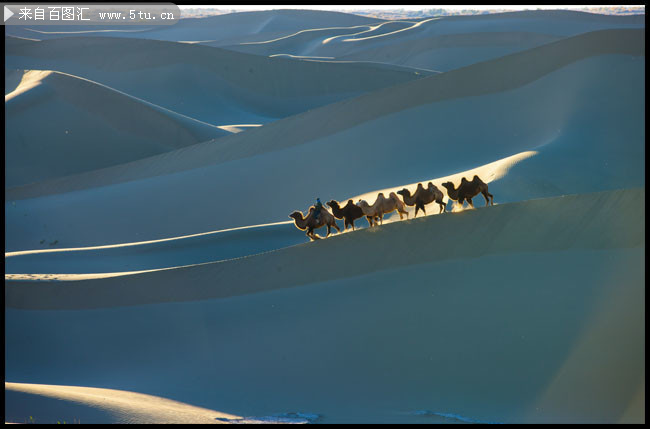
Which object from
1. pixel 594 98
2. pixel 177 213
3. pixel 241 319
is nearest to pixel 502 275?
pixel 241 319

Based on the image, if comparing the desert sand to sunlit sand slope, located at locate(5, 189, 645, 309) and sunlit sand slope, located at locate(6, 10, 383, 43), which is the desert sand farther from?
sunlit sand slope, located at locate(6, 10, 383, 43)

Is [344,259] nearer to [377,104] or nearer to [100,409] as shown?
[100,409]

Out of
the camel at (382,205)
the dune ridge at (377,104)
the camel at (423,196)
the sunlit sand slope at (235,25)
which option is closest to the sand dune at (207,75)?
the dune ridge at (377,104)

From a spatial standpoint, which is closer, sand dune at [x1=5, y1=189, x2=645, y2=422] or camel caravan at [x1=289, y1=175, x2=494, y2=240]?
sand dune at [x1=5, y1=189, x2=645, y2=422]

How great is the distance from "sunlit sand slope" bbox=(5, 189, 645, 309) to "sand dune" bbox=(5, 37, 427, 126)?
823 inches

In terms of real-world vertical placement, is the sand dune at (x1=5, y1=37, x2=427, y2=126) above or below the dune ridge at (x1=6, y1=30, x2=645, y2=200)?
above

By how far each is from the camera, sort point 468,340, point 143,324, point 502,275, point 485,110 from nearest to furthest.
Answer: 1. point 468,340
2. point 502,275
3. point 143,324
4. point 485,110

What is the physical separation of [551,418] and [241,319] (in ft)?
13.8

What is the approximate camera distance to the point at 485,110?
53.7 ft

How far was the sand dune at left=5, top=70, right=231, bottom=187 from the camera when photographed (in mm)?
20531

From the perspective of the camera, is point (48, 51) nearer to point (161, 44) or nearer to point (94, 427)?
point (161, 44)

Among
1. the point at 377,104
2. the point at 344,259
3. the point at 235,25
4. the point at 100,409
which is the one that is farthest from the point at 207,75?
the point at 235,25

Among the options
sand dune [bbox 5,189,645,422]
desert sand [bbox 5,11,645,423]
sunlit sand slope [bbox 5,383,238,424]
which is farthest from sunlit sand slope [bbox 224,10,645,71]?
sunlit sand slope [bbox 5,383,238,424]

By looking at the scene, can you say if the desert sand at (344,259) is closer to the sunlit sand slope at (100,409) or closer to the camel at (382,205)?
the sunlit sand slope at (100,409)
